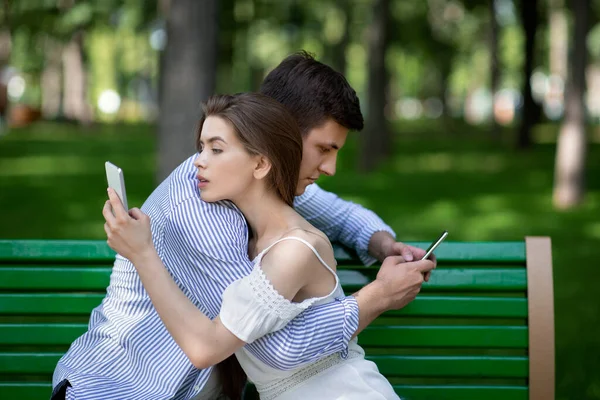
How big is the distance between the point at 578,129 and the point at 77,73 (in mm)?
27302

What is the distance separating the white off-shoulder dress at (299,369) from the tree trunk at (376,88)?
47.2ft

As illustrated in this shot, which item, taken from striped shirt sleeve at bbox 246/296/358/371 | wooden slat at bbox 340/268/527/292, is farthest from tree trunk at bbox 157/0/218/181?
striped shirt sleeve at bbox 246/296/358/371

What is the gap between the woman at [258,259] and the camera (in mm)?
2320

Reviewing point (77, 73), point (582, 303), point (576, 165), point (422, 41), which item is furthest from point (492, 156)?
point (77, 73)

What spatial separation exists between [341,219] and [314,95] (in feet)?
2.19

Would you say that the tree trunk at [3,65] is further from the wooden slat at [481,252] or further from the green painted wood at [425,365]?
the wooden slat at [481,252]

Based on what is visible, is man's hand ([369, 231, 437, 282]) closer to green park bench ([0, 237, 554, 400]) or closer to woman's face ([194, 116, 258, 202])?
green park bench ([0, 237, 554, 400])

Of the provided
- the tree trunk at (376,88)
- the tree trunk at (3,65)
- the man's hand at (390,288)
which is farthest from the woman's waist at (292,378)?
the tree trunk at (3,65)

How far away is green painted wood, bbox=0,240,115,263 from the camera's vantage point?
320 cm

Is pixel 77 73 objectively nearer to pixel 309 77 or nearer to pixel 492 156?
pixel 492 156

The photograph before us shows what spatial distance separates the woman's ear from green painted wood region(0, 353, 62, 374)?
111 centimetres

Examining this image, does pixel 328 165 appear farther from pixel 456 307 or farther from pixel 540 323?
pixel 540 323

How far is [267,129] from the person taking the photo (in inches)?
99.0

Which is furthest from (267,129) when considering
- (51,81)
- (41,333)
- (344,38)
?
(51,81)
